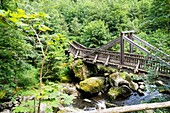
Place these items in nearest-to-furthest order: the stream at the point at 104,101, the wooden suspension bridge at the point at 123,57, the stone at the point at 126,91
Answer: the wooden suspension bridge at the point at 123,57 → the stream at the point at 104,101 → the stone at the point at 126,91

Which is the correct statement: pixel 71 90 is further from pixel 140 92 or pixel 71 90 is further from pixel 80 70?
pixel 140 92

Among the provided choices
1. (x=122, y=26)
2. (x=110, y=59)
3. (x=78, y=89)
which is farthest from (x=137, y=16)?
(x=78, y=89)

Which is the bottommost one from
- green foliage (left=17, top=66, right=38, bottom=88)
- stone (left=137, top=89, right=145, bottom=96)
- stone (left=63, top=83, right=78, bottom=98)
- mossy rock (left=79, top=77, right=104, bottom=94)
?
stone (left=137, top=89, right=145, bottom=96)

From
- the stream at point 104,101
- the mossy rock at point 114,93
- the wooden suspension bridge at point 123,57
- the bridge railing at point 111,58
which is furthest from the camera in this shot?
the mossy rock at point 114,93

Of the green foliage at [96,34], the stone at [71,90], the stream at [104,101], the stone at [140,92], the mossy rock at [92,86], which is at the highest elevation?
the green foliage at [96,34]

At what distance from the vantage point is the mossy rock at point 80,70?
11461mm

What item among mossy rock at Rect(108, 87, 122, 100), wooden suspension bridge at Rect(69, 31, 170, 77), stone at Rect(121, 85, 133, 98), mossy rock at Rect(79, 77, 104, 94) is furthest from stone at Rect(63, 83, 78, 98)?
stone at Rect(121, 85, 133, 98)

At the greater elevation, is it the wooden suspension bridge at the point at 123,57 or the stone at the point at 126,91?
the wooden suspension bridge at the point at 123,57

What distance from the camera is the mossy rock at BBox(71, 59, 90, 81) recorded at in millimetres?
11461

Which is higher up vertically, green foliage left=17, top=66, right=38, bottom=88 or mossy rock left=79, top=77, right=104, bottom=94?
green foliage left=17, top=66, right=38, bottom=88

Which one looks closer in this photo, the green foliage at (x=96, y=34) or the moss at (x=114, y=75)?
the moss at (x=114, y=75)

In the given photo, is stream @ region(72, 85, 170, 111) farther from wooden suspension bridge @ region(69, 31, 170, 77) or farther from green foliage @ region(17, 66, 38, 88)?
green foliage @ region(17, 66, 38, 88)

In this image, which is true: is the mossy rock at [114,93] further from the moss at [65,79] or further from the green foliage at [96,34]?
the green foliage at [96,34]

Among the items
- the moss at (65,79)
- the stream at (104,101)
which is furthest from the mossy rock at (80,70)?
the stream at (104,101)
